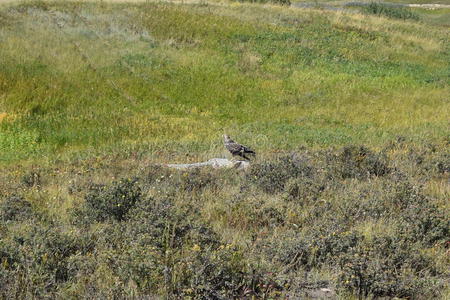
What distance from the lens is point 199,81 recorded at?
2231 centimetres

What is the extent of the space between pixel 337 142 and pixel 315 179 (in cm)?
641

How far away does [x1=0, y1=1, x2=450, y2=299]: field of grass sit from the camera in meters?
4.91

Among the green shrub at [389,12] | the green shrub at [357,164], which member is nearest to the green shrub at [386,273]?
the green shrub at [357,164]

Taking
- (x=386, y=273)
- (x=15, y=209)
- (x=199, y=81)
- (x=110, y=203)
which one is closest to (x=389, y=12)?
(x=199, y=81)

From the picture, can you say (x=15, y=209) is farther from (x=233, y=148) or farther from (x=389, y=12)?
(x=389, y=12)

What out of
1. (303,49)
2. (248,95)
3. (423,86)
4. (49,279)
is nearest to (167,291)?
(49,279)

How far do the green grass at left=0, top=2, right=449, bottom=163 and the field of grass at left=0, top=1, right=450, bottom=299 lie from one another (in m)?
0.10

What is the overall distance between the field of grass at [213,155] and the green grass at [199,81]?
100mm

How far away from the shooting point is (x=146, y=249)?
15.8 feet

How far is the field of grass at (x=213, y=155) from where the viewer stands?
4.91 m

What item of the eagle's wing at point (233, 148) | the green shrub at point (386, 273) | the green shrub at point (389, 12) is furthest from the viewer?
the green shrub at point (389, 12)

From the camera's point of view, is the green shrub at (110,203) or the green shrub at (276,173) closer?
the green shrub at (110,203)

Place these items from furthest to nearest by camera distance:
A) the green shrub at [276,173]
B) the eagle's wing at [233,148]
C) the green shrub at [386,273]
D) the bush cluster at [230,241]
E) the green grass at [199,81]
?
the green grass at [199,81]
the eagle's wing at [233,148]
the green shrub at [276,173]
the green shrub at [386,273]
the bush cluster at [230,241]

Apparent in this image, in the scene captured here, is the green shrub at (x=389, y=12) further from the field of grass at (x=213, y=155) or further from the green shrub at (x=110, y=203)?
the green shrub at (x=110, y=203)
